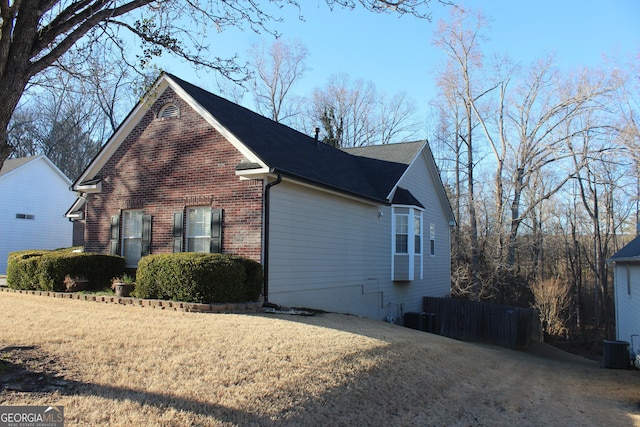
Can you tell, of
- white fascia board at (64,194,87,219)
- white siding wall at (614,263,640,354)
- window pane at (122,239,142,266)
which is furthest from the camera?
white fascia board at (64,194,87,219)

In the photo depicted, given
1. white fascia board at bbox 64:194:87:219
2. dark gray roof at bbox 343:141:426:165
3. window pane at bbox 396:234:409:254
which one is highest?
dark gray roof at bbox 343:141:426:165

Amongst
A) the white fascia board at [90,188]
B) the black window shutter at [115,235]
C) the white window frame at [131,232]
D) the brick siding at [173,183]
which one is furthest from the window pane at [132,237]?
the white fascia board at [90,188]

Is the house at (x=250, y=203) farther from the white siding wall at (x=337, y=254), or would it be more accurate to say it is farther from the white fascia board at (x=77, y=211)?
the white fascia board at (x=77, y=211)

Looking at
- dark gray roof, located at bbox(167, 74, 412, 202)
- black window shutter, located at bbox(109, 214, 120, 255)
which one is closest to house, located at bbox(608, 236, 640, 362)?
dark gray roof, located at bbox(167, 74, 412, 202)

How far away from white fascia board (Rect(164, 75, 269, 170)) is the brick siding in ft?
0.54

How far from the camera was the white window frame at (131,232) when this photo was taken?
14812 mm

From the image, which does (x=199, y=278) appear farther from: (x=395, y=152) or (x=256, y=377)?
(x=395, y=152)

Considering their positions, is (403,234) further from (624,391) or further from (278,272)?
(624,391)

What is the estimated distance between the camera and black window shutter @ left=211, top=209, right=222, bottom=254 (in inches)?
507

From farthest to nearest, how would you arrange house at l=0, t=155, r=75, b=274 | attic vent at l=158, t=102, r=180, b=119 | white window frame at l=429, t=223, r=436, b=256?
1. house at l=0, t=155, r=75, b=274
2. white window frame at l=429, t=223, r=436, b=256
3. attic vent at l=158, t=102, r=180, b=119

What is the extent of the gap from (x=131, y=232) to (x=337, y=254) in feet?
20.0

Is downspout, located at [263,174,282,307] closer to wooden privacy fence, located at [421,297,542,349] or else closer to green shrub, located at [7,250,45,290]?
green shrub, located at [7,250,45,290]

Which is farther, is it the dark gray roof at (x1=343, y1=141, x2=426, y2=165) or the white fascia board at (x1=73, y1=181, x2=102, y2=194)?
the dark gray roof at (x1=343, y1=141, x2=426, y2=165)

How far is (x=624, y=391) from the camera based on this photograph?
1039 centimetres
